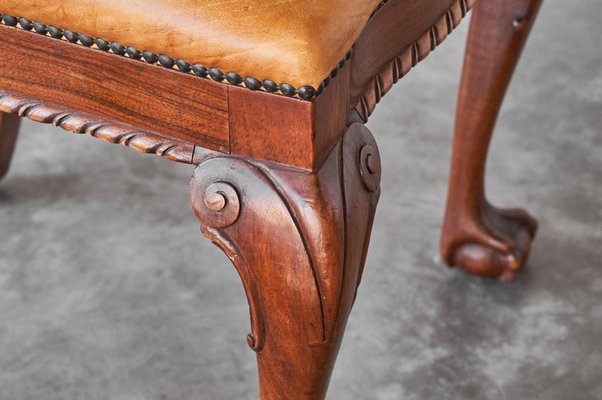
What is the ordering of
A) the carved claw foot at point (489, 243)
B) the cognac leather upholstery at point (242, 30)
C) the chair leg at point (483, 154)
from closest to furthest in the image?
1. the cognac leather upholstery at point (242, 30)
2. the chair leg at point (483, 154)
3. the carved claw foot at point (489, 243)

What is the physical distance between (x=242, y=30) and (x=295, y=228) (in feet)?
0.39

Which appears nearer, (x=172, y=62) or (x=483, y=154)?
(x=172, y=62)

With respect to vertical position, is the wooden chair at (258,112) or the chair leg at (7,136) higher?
the chair leg at (7,136)

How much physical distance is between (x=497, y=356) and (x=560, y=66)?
0.68 m

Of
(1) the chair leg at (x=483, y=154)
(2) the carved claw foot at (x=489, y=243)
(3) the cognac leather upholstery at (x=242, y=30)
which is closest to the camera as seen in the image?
(3) the cognac leather upholstery at (x=242, y=30)

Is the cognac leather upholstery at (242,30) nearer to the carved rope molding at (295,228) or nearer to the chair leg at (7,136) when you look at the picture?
the carved rope molding at (295,228)

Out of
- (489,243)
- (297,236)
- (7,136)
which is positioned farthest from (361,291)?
(297,236)

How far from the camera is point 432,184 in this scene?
4.36 feet

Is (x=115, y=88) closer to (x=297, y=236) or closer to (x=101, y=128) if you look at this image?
(x=101, y=128)

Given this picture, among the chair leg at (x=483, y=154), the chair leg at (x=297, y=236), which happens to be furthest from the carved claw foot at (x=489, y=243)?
the chair leg at (x=297, y=236)

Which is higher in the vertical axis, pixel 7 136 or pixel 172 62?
pixel 7 136

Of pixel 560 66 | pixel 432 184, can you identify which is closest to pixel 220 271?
pixel 432 184

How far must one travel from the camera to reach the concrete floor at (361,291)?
1.04 metres

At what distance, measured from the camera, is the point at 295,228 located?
599 mm
